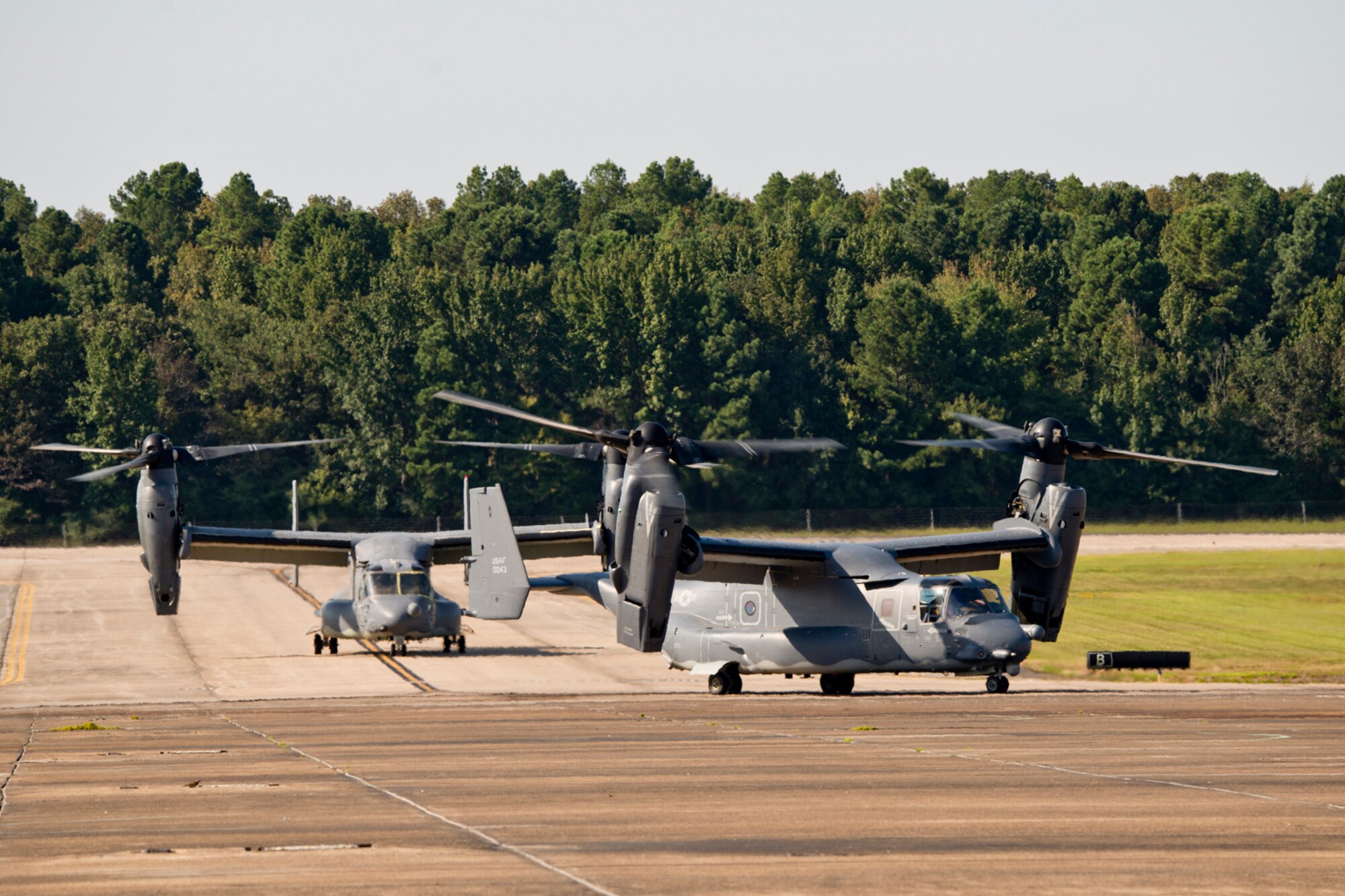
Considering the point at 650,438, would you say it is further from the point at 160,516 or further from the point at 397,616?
the point at 397,616

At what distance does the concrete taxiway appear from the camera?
46.5 ft

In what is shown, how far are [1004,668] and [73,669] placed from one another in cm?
2463

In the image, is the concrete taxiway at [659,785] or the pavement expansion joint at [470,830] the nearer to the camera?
the pavement expansion joint at [470,830]

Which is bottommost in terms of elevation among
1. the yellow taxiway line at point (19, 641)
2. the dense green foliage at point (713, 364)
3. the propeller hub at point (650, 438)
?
the yellow taxiway line at point (19, 641)

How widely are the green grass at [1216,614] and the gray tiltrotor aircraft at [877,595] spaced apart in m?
5.80

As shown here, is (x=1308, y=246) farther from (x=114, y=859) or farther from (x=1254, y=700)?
(x=114, y=859)

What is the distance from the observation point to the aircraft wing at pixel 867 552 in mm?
35312

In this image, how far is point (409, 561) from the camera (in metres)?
45.7

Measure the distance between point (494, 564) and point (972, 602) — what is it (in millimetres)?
12447

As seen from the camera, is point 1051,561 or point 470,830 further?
point 1051,561

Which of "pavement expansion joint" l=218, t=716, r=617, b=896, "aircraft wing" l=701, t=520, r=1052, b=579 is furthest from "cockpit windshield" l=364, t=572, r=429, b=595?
"pavement expansion joint" l=218, t=716, r=617, b=896

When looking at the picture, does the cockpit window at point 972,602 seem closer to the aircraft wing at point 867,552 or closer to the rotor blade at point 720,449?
the aircraft wing at point 867,552

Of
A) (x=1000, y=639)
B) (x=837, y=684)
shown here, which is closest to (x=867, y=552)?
(x=837, y=684)

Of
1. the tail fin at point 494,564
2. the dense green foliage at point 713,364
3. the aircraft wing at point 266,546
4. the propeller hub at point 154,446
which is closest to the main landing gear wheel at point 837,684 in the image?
the tail fin at point 494,564
